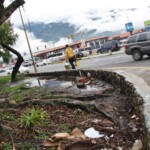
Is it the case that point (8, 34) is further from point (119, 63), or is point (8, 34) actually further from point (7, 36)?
point (119, 63)

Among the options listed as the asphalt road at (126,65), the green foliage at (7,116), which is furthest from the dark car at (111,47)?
the green foliage at (7,116)

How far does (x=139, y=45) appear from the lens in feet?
78.1

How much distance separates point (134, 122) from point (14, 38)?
17940mm

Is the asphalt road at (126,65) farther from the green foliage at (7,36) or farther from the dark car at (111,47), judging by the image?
the dark car at (111,47)

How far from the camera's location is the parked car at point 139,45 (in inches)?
914

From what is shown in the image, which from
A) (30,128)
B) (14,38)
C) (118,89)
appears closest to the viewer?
(30,128)

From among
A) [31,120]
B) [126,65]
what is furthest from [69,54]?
[31,120]

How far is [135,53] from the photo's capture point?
23.8 meters

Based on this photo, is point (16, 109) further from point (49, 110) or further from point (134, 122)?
point (134, 122)

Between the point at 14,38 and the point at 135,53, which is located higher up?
the point at 14,38

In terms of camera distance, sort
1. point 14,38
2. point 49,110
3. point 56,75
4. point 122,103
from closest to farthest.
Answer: point 49,110
point 122,103
point 56,75
point 14,38

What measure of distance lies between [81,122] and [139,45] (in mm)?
17408

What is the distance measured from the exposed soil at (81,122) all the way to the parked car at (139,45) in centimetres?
1395

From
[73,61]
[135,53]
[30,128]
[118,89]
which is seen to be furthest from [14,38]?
[30,128]
